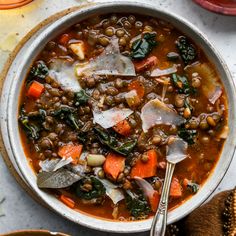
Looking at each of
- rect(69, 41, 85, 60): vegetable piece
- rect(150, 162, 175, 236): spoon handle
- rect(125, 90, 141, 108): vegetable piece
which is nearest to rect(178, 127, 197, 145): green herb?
rect(150, 162, 175, 236): spoon handle

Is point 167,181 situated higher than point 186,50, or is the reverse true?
point 186,50

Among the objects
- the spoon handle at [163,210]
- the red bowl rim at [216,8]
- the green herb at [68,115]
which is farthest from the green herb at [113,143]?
the red bowl rim at [216,8]

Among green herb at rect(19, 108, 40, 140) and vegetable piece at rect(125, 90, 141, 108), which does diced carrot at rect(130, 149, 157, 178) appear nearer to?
vegetable piece at rect(125, 90, 141, 108)

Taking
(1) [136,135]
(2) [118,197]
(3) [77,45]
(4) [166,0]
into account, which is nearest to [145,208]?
(2) [118,197]

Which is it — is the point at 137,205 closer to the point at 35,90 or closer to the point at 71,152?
the point at 71,152

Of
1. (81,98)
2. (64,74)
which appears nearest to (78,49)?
(64,74)

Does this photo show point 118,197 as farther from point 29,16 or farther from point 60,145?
point 29,16

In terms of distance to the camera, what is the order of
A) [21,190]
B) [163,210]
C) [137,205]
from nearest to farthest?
[163,210] → [137,205] → [21,190]

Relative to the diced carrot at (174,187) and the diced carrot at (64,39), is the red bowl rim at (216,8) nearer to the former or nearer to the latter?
the diced carrot at (64,39)
